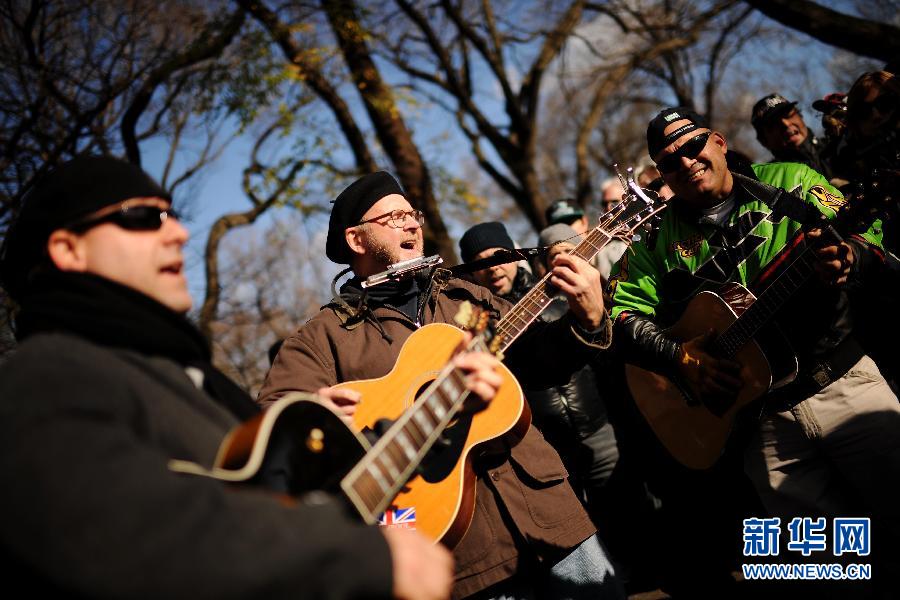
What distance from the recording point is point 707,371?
353 cm

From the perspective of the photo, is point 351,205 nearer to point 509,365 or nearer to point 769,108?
point 509,365

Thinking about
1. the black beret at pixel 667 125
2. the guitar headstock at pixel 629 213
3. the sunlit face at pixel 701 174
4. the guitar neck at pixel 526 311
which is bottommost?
the guitar neck at pixel 526 311

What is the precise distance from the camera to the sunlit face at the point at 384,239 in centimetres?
336

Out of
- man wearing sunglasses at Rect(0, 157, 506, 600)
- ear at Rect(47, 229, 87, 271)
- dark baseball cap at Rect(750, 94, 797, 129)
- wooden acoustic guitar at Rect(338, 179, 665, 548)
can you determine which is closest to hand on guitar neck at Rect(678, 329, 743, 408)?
wooden acoustic guitar at Rect(338, 179, 665, 548)

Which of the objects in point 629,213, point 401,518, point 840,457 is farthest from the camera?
point 840,457

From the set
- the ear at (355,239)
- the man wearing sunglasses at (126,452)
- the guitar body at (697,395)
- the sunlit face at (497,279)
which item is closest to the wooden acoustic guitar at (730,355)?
the guitar body at (697,395)

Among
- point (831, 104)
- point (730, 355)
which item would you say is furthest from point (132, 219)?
point (831, 104)

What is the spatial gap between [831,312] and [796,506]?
1071 mm

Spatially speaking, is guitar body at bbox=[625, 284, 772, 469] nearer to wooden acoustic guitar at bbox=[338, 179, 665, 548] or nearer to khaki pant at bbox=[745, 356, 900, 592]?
khaki pant at bbox=[745, 356, 900, 592]

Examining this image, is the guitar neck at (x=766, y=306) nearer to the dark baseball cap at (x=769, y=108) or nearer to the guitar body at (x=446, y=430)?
the guitar body at (x=446, y=430)

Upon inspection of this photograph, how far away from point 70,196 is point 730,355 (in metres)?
3.19

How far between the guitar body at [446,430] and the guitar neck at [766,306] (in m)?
1.60

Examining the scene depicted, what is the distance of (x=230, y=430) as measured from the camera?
174 centimetres

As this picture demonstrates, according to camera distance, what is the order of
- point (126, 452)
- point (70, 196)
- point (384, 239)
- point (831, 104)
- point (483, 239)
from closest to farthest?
point (126, 452) < point (70, 196) < point (384, 239) < point (831, 104) < point (483, 239)
